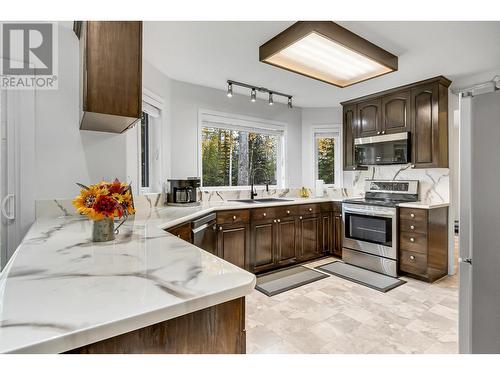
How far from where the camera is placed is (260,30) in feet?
6.97

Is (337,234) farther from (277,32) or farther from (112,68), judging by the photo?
(112,68)

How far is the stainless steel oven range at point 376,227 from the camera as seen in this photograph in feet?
10.6

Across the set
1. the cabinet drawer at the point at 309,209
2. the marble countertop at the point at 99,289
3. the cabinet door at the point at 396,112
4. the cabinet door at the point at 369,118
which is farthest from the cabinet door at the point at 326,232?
the marble countertop at the point at 99,289

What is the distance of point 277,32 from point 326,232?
2741mm

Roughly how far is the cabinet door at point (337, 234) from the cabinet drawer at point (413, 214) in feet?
2.80

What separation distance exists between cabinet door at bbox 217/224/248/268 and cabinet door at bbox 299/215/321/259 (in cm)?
91

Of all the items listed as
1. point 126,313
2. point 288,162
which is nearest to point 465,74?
point 288,162

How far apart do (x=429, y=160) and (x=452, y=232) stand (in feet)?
3.24

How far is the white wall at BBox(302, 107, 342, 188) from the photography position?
14.8 feet

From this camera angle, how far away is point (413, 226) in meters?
3.10

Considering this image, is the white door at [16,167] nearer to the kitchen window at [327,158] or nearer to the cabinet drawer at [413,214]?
the cabinet drawer at [413,214]

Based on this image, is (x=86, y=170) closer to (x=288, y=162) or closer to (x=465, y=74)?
(x=288, y=162)

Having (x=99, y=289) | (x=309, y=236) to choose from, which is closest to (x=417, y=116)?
(x=309, y=236)

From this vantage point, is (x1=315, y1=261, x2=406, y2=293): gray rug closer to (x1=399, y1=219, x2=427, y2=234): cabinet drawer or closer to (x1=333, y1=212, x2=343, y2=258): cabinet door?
(x1=333, y1=212, x2=343, y2=258): cabinet door
